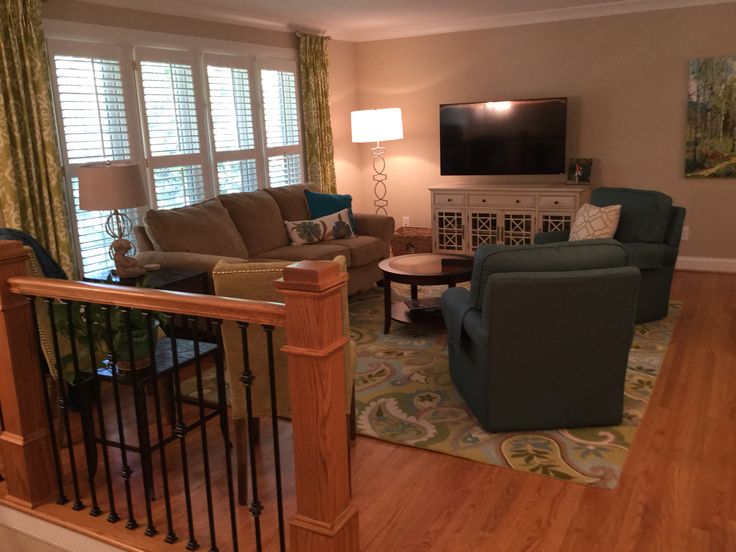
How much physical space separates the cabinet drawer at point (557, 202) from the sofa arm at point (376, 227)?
157cm

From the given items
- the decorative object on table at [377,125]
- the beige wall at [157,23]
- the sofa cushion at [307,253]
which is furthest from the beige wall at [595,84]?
the sofa cushion at [307,253]

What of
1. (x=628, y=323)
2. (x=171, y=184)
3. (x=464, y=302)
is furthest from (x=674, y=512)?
(x=171, y=184)

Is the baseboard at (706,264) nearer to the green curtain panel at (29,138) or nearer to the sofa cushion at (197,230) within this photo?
the sofa cushion at (197,230)

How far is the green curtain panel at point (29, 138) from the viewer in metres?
4.11

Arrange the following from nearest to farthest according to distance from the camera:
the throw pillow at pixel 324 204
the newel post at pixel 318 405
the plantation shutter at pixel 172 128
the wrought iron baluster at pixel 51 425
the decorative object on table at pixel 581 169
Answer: the newel post at pixel 318 405
the wrought iron baluster at pixel 51 425
the plantation shutter at pixel 172 128
the throw pillow at pixel 324 204
the decorative object on table at pixel 581 169

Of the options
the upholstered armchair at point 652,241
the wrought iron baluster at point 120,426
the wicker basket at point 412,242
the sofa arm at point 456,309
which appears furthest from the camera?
the wicker basket at point 412,242

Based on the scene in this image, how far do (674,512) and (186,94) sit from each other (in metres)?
4.64

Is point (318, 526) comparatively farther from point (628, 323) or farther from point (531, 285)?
point (628, 323)

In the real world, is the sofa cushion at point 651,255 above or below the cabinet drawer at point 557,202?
below

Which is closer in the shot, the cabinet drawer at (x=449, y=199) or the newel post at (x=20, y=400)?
the newel post at (x=20, y=400)

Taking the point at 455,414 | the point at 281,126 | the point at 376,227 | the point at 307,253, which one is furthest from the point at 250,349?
the point at 281,126

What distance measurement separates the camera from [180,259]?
14.7ft

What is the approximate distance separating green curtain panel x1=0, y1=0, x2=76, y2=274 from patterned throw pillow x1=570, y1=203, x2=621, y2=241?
3641mm

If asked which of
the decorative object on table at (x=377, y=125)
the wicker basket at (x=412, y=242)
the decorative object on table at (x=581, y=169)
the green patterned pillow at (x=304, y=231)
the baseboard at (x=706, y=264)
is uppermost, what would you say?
the decorative object on table at (x=377, y=125)
